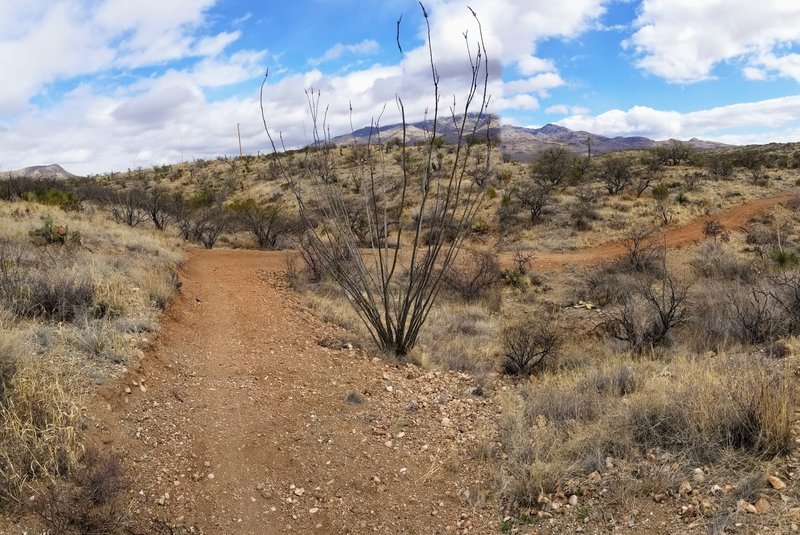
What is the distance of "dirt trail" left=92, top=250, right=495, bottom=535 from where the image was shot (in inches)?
154

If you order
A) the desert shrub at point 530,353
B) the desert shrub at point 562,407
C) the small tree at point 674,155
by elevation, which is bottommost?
the desert shrub at point 530,353

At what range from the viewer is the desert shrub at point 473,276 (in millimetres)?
13599

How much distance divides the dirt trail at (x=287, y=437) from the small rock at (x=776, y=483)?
6.07ft

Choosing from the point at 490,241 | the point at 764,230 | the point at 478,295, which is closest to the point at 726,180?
the point at 764,230

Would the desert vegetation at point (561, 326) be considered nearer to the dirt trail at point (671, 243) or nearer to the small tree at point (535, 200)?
the dirt trail at point (671, 243)

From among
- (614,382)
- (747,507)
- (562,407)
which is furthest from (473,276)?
(747,507)

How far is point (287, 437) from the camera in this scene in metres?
4.84

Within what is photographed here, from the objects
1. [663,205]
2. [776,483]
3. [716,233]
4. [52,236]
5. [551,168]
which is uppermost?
[551,168]

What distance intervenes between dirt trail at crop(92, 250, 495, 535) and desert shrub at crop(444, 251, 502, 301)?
265 inches

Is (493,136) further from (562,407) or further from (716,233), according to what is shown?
(716,233)

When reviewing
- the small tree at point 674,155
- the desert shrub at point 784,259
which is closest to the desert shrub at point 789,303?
the desert shrub at point 784,259

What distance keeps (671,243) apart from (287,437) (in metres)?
16.9

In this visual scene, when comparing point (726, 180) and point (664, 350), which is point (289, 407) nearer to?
point (664, 350)

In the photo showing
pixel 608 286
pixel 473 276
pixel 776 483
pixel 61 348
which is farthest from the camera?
pixel 473 276
